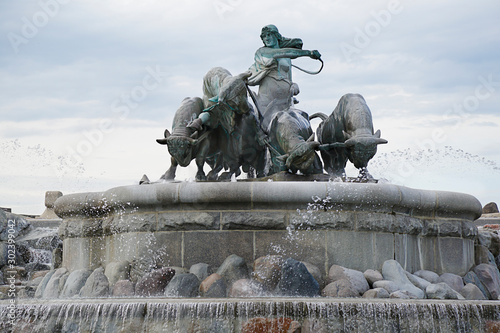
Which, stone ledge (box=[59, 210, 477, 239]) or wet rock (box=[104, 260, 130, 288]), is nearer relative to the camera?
stone ledge (box=[59, 210, 477, 239])

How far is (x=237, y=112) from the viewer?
9484 mm

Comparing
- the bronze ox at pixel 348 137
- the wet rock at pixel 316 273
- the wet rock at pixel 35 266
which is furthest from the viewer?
the wet rock at pixel 35 266

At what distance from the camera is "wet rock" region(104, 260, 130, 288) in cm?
807

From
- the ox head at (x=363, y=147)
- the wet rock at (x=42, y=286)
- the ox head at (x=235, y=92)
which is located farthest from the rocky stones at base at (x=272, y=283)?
the ox head at (x=235, y=92)

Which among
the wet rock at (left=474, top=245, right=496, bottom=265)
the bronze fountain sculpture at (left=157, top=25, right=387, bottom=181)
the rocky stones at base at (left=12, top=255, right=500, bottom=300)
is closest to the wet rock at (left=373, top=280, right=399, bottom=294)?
the rocky stones at base at (left=12, top=255, right=500, bottom=300)

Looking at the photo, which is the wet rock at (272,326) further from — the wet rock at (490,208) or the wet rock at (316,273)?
the wet rock at (490,208)

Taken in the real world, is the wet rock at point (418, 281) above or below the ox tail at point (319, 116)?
below

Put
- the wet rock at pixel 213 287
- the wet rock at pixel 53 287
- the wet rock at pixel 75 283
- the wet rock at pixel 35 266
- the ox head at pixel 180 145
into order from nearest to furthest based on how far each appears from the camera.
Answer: the wet rock at pixel 213 287, the wet rock at pixel 75 283, the wet rock at pixel 53 287, the ox head at pixel 180 145, the wet rock at pixel 35 266

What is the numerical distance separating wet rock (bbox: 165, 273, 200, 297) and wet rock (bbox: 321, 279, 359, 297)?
1357mm

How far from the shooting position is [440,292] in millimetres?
7582

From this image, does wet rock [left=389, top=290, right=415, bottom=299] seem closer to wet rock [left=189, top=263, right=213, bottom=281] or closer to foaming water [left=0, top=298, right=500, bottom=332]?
foaming water [left=0, top=298, right=500, bottom=332]

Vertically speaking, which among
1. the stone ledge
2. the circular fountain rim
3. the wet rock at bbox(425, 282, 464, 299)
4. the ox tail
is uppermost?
the ox tail

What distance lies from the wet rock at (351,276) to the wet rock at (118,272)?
2349 millimetres

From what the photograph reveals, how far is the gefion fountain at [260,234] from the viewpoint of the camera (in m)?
6.20
